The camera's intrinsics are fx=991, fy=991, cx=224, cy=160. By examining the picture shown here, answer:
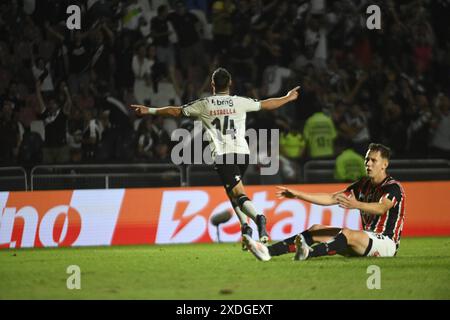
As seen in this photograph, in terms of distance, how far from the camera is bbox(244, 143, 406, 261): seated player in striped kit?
11781 mm

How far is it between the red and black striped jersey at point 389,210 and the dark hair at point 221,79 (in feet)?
7.87

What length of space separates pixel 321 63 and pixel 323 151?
2616 mm

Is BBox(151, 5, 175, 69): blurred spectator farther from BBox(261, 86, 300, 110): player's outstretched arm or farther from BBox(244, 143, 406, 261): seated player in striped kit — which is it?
BBox(244, 143, 406, 261): seated player in striped kit

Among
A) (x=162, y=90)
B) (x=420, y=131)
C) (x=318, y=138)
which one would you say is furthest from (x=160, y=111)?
(x=420, y=131)

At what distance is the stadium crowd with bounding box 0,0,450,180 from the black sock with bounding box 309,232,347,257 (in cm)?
651

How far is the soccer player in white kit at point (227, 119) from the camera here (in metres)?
13.4

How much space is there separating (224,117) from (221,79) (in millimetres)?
523

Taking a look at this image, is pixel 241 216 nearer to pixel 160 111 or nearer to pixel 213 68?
pixel 160 111

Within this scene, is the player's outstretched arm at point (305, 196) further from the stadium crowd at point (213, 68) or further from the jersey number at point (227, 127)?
the stadium crowd at point (213, 68)

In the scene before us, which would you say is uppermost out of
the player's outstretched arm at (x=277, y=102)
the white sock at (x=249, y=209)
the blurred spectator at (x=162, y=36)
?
the blurred spectator at (x=162, y=36)

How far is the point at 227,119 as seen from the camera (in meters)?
13.5

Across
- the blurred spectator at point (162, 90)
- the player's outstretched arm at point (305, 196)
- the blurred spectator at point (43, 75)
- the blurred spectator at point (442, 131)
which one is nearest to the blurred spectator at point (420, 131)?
the blurred spectator at point (442, 131)

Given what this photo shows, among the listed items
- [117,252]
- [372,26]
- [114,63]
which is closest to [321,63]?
[372,26]

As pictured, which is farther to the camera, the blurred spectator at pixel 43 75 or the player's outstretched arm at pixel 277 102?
the blurred spectator at pixel 43 75
